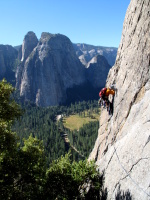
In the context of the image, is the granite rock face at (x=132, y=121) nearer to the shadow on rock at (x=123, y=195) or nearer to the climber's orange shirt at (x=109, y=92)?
the shadow on rock at (x=123, y=195)

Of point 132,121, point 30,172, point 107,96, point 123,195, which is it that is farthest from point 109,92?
point 30,172

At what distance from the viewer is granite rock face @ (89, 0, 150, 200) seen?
15.3 m

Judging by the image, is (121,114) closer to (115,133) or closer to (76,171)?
(115,133)

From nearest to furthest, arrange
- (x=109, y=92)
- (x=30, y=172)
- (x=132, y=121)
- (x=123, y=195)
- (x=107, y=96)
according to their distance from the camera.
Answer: (x=123, y=195)
(x=132, y=121)
(x=30, y=172)
(x=109, y=92)
(x=107, y=96)

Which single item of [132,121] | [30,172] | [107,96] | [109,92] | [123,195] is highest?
[109,92]

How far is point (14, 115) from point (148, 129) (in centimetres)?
1181

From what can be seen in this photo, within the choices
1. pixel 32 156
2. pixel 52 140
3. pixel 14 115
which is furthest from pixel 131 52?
pixel 52 140

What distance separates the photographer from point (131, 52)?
21062mm

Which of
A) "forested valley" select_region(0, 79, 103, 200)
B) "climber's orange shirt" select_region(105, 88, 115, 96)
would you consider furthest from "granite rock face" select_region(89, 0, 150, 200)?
"forested valley" select_region(0, 79, 103, 200)

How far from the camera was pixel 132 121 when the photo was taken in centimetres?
1883

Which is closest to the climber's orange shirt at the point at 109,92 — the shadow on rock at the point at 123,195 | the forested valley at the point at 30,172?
the forested valley at the point at 30,172

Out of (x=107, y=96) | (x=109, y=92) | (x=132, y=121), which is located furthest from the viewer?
(x=107, y=96)

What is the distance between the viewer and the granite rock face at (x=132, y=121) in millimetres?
15326

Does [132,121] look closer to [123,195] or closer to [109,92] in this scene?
[109,92]
